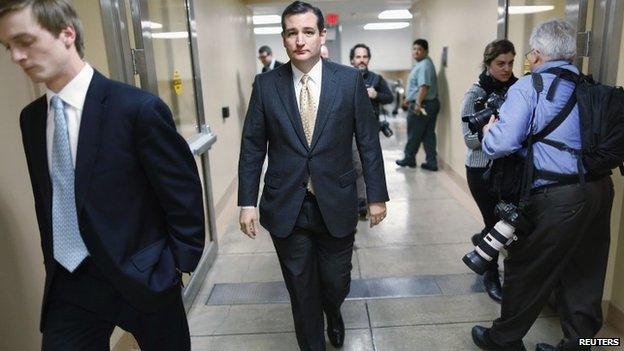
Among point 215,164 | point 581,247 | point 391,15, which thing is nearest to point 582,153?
point 581,247

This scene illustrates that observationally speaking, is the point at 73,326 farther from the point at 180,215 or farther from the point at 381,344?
the point at 381,344

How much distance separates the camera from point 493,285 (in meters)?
2.71

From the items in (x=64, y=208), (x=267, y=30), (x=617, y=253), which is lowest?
(x=617, y=253)

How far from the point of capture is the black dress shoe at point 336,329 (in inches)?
89.7

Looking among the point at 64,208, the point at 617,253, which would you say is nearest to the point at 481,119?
the point at 617,253

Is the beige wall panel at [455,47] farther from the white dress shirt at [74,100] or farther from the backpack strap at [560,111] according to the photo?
the white dress shirt at [74,100]

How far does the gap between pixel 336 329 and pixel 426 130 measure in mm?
4035

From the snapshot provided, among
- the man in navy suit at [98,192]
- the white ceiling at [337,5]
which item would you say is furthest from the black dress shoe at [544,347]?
the white ceiling at [337,5]

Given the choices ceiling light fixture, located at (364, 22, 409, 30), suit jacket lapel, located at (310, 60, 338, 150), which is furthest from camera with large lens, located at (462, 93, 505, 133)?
ceiling light fixture, located at (364, 22, 409, 30)

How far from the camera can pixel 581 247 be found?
6.50ft

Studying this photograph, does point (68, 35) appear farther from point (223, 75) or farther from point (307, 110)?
point (223, 75)

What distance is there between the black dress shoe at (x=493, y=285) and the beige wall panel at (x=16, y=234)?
7.55 ft

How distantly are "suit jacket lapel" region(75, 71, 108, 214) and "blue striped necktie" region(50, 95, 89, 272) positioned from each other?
4 cm

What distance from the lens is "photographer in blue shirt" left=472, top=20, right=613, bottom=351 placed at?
5.83 feet
